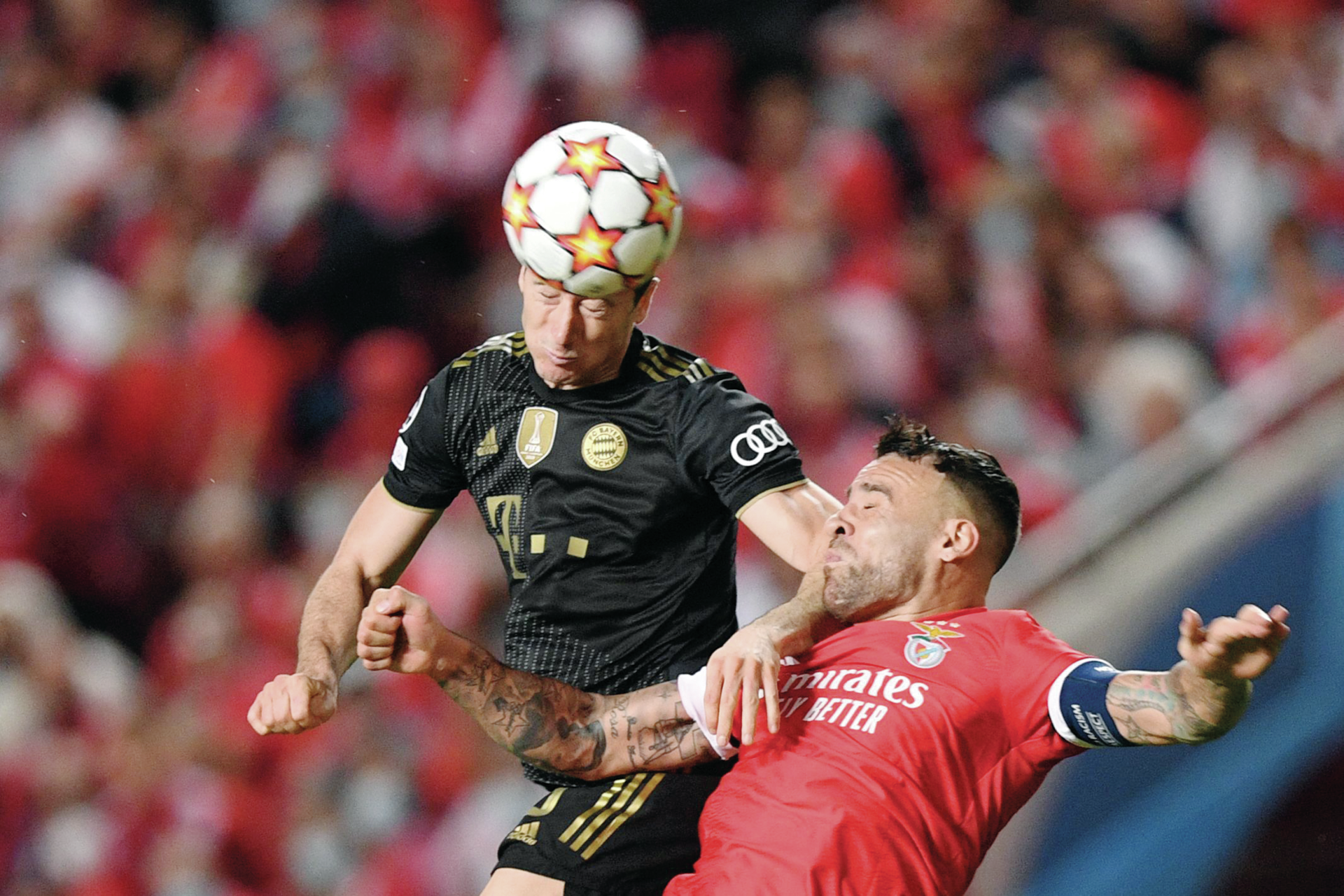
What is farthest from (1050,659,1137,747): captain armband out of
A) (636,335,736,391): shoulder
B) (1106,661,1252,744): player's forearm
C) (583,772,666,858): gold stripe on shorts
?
(636,335,736,391): shoulder

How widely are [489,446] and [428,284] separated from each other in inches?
183

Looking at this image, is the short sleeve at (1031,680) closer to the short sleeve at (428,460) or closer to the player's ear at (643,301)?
the player's ear at (643,301)

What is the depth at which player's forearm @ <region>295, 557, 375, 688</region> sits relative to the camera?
3143 mm

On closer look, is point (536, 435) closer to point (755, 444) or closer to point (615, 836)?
point (755, 444)

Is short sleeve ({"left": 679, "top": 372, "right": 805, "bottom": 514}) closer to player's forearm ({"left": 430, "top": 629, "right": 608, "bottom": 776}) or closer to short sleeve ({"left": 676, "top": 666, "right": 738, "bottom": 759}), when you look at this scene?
short sleeve ({"left": 676, "top": 666, "right": 738, "bottom": 759})

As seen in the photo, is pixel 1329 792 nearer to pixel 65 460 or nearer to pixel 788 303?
pixel 788 303

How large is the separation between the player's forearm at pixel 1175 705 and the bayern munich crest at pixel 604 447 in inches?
41.1

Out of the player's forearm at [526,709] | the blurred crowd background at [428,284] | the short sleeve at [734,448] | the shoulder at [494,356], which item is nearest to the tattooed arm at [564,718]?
the player's forearm at [526,709]

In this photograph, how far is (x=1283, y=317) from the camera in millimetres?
5984

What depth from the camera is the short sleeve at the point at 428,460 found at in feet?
11.1

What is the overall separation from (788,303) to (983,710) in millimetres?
3853

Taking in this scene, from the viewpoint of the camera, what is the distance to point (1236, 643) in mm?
2617

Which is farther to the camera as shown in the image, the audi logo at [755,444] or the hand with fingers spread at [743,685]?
the audi logo at [755,444]

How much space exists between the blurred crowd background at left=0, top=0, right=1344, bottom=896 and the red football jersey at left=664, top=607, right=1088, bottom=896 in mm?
2887
